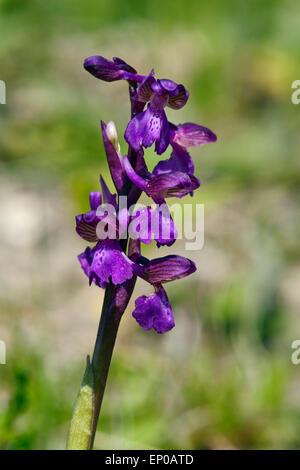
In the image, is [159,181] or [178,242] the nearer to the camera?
[159,181]

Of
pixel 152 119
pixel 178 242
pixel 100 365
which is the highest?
pixel 178 242

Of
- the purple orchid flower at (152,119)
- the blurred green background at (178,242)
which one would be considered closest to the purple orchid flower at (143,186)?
the purple orchid flower at (152,119)

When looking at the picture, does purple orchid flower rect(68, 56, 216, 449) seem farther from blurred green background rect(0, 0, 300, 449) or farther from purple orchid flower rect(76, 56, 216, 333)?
blurred green background rect(0, 0, 300, 449)

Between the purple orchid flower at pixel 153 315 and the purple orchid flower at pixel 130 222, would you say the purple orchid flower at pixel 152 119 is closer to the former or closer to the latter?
the purple orchid flower at pixel 130 222

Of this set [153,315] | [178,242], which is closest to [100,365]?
[153,315]

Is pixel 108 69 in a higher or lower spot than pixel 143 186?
higher

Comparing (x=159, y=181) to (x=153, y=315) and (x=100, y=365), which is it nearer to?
(x=153, y=315)

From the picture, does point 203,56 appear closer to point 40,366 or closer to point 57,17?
point 57,17
